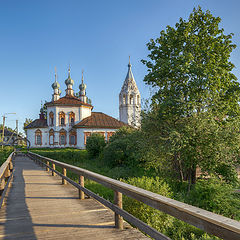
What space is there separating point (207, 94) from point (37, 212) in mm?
12385

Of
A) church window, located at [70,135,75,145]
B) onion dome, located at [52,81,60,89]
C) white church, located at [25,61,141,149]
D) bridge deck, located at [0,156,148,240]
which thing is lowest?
bridge deck, located at [0,156,148,240]

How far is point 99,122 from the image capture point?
1769 inches

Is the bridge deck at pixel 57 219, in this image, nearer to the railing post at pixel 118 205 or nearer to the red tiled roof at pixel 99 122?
the railing post at pixel 118 205

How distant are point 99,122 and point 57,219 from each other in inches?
1590

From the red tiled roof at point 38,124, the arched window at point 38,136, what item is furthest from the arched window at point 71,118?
the arched window at point 38,136

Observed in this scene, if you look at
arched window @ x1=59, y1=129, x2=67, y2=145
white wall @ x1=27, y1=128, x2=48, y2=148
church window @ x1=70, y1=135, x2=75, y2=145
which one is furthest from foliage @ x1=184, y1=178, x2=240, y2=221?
white wall @ x1=27, y1=128, x2=48, y2=148

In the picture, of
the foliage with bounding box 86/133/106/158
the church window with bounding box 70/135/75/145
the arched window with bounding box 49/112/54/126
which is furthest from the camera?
the arched window with bounding box 49/112/54/126

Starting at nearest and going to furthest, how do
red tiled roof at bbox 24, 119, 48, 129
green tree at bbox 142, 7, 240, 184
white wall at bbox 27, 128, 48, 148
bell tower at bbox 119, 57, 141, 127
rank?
green tree at bbox 142, 7, 240, 184, white wall at bbox 27, 128, 48, 148, red tiled roof at bbox 24, 119, 48, 129, bell tower at bbox 119, 57, 141, 127

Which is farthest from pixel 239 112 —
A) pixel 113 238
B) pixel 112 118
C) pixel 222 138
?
pixel 112 118

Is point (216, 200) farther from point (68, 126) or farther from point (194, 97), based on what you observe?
point (68, 126)

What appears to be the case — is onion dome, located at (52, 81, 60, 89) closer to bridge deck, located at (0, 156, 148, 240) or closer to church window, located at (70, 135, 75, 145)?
church window, located at (70, 135, 75, 145)

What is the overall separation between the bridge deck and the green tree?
347 inches

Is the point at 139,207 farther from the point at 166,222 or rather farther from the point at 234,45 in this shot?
the point at 234,45

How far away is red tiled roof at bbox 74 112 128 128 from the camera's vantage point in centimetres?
4362
